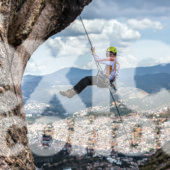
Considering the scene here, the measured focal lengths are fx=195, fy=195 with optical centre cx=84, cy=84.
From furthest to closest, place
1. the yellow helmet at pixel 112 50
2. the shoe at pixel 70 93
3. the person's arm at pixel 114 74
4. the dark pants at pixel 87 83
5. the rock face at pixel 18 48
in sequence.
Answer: the shoe at pixel 70 93
the dark pants at pixel 87 83
the person's arm at pixel 114 74
the yellow helmet at pixel 112 50
the rock face at pixel 18 48

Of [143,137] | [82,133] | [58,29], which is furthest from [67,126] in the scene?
[58,29]

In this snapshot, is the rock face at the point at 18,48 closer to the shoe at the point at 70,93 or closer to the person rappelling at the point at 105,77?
the person rappelling at the point at 105,77

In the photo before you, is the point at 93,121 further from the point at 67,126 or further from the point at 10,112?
the point at 10,112

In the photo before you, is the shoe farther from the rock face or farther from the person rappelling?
the rock face

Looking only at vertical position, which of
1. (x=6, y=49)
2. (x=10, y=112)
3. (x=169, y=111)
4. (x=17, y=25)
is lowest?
(x=169, y=111)

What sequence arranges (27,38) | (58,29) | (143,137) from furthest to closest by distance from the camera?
1. (143,137)
2. (58,29)
3. (27,38)

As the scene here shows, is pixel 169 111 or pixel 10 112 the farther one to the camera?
pixel 169 111

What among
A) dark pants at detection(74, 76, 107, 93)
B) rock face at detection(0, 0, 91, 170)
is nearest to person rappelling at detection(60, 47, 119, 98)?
dark pants at detection(74, 76, 107, 93)

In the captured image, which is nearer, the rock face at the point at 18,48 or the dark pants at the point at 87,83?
the rock face at the point at 18,48

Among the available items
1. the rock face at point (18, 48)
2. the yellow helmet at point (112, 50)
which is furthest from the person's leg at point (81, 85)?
the rock face at point (18, 48)
